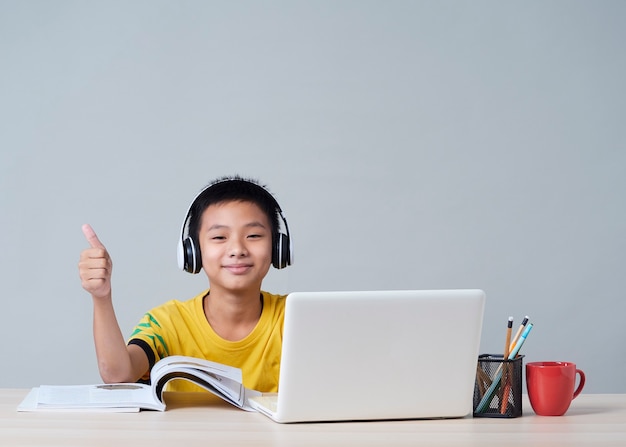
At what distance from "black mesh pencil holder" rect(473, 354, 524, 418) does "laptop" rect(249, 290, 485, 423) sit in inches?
2.4

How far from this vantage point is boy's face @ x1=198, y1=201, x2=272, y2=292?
195 cm

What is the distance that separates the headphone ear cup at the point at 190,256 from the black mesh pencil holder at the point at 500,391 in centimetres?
81

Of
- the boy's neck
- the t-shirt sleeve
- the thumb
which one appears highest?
the thumb

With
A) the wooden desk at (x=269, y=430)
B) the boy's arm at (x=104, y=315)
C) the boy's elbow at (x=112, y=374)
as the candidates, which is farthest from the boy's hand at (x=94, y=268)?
the wooden desk at (x=269, y=430)

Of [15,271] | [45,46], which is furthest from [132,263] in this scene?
[45,46]

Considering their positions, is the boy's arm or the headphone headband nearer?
the boy's arm

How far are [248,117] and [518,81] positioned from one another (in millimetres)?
1107

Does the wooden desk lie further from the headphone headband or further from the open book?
the headphone headband

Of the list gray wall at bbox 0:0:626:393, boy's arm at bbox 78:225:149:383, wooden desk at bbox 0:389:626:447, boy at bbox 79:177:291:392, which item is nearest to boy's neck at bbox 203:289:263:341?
boy at bbox 79:177:291:392

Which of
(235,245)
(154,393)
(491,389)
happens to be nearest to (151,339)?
(235,245)

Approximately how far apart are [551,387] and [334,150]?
202cm

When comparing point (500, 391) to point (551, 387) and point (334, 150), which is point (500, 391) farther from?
point (334, 150)

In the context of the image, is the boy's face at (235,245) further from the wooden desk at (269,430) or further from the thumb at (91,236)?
the wooden desk at (269,430)

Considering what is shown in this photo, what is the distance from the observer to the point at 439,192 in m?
3.30
